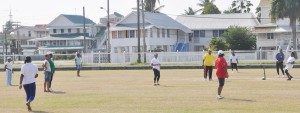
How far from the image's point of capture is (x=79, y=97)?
1914cm

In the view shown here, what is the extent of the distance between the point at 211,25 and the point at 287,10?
22838mm

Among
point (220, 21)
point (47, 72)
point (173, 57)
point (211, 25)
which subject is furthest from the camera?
point (220, 21)

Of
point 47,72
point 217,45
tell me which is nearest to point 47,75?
point 47,72

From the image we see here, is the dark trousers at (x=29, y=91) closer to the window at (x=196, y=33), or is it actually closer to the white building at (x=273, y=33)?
the white building at (x=273, y=33)

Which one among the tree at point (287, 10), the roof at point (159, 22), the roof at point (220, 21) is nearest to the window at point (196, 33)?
the roof at point (220, 21)

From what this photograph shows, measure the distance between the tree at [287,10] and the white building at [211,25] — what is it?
19.0m

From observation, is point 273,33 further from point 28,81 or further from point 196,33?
point 28,81

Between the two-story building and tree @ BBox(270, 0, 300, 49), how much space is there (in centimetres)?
3911

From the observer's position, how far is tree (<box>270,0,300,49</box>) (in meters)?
59.2

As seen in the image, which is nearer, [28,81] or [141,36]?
[28,81]

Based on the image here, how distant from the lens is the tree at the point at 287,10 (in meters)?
59.2

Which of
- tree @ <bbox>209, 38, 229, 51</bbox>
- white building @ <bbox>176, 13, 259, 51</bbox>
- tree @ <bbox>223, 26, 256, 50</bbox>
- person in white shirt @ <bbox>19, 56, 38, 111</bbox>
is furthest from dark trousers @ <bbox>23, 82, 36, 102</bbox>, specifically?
white building @ <bbox>176, 13, 259, 51</bbox>

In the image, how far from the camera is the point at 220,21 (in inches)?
3250

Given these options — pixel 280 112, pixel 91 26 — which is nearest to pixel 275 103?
pixel 280 112
